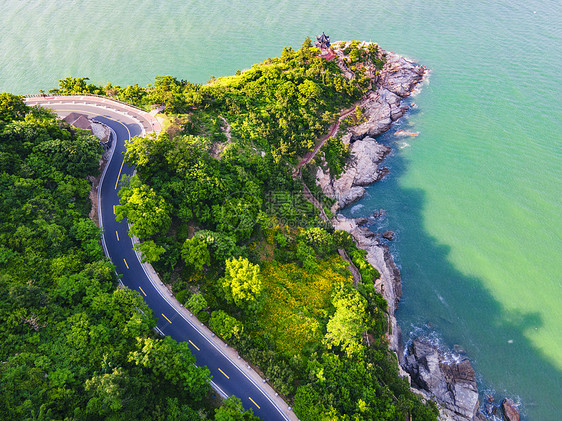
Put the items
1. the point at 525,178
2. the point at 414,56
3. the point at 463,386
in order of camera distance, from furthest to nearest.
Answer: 1. the point at 414,56
2. the point at 525,178
3. the point at 463,386

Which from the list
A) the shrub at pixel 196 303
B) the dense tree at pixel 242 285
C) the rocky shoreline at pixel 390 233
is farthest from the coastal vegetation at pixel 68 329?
the rocky shoreline at pixel 390 233

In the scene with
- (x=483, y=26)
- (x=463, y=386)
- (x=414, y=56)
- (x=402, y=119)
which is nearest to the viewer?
(x=463, y=386)

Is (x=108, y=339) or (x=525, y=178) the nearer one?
(x=108, y=339)

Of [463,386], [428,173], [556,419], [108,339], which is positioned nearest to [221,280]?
[108,339]

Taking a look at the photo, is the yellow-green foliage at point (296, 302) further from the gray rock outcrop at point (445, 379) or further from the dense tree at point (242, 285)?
the gray rock outcrop at point (445, 379)

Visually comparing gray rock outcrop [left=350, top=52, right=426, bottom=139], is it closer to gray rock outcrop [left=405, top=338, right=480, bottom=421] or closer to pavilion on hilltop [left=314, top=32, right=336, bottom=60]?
pavilion on hilltop [left=314, top=32, right=336, bottom=60]

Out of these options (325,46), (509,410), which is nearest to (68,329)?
(509,410)

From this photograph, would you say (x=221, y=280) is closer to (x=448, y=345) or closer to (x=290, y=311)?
(x=290, y=311)

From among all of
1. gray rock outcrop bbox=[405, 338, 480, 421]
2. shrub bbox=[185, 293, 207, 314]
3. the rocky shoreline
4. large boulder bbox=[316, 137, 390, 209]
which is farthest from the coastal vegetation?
large boulder bbox=[316, 137, 390, 209]
